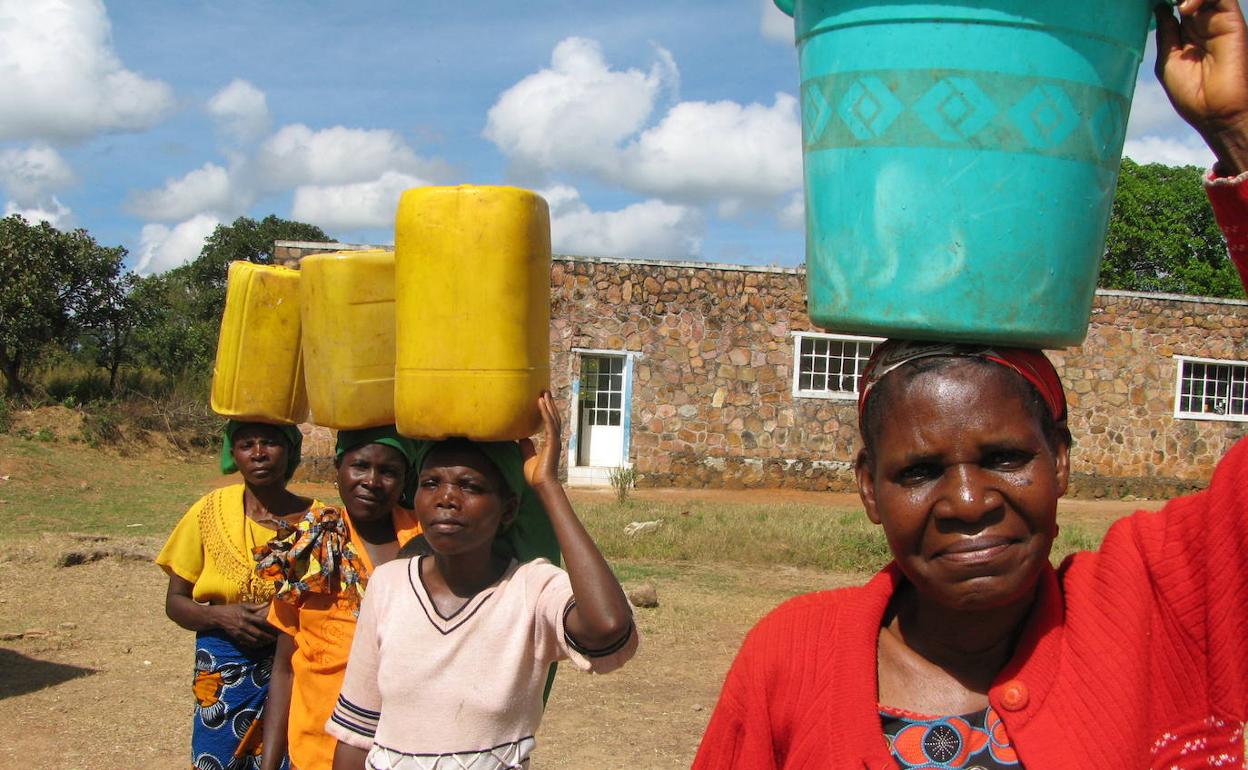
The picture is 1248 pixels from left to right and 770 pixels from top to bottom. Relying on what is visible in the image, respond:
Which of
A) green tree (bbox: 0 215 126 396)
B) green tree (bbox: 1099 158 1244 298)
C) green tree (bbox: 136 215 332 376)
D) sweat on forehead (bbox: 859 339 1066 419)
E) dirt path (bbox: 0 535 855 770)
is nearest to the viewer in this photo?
sweat on forehead (bbox: 859 339 1066 419)

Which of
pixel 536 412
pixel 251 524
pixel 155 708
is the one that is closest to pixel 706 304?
pixel 155 708

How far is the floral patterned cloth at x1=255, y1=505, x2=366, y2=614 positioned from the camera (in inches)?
116

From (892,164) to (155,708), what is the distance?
5.21m

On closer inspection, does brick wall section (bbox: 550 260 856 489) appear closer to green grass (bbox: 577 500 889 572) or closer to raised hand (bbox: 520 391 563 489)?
green grass (bbox: 577 500 889 572)

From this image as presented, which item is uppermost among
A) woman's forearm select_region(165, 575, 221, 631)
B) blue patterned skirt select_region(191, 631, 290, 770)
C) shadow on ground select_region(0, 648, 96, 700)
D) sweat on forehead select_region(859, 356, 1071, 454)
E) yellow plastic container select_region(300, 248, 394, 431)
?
yellow plastic container select_region(300, 248, 394, 431)

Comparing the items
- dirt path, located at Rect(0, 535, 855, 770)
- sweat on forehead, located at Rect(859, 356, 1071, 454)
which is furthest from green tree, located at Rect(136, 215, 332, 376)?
sweat on forehead, located at Rect(859, 356, 1071, 454)

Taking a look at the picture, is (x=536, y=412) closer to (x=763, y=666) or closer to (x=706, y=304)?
(x=763, y=666)

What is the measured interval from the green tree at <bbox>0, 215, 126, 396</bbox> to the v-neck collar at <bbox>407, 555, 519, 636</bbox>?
18023 mm

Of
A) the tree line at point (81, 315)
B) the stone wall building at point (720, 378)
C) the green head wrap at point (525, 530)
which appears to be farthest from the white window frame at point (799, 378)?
the green head wrap at point (525, 530)

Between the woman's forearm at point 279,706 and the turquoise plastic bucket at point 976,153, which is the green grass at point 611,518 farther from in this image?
the turquoise plastic bucket at point 976,153

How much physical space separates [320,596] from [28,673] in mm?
3967

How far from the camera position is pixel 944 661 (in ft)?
4.91

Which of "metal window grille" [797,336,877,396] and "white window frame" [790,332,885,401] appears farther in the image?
"metal window grille" [797,336,877,396]

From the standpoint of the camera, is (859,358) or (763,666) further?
(859,358)
